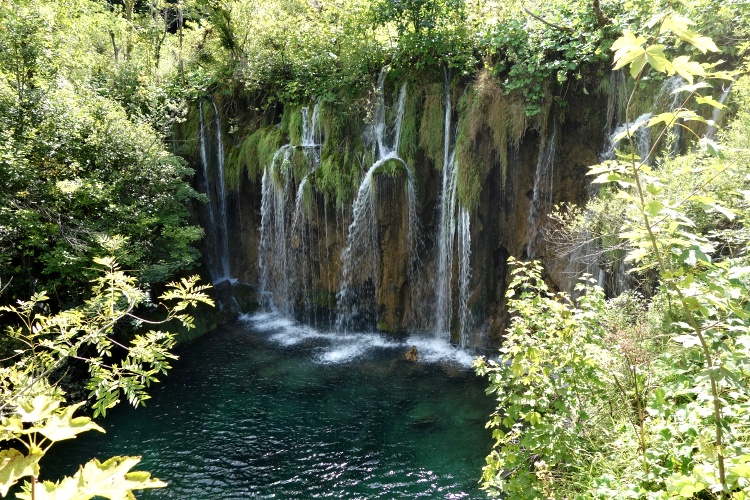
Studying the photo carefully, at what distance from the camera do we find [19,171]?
8.36 metres

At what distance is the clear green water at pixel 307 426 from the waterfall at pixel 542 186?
328 centimetres

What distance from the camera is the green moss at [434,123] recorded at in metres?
10.6

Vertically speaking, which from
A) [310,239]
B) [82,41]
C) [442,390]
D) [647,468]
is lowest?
[442,390]

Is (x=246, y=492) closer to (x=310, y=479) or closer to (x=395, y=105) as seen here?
(x=310, y=479)

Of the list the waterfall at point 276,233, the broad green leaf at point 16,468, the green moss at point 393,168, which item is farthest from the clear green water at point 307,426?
the broad green leaf at point 16,468

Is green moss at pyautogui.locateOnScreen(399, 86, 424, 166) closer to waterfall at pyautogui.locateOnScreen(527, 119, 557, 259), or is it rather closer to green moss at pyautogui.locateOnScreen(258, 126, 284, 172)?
waterfall at pyautogui.locateOnScreen(527, 119, 557, 259)

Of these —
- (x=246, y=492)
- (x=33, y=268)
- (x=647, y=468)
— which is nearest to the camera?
(x=647, y=468)

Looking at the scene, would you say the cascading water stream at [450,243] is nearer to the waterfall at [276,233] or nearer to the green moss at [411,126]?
the green moss at [411,126]

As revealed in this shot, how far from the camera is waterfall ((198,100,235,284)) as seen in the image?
45.8 ft

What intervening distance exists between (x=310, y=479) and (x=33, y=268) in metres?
7.18

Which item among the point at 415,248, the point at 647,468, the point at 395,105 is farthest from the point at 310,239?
the point at 647,468

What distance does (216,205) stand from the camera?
47.1 ft

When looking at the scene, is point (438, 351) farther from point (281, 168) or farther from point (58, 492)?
point (58, 492)

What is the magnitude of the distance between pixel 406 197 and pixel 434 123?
1.85 metres
